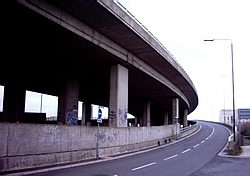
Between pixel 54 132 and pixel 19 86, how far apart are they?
28370 millimetres

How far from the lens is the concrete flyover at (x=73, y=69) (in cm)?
1611

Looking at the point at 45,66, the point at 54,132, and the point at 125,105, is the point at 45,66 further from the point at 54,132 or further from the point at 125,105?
the point at 54,132

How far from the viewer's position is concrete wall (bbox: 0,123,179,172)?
46.2ft

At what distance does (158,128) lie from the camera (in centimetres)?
3503

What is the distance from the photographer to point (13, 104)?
42.3 metres

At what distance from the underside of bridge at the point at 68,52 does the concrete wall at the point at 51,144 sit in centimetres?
584

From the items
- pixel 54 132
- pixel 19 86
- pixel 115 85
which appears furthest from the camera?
pixel 19 86

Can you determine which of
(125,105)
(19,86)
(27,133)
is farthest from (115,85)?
(19,86)

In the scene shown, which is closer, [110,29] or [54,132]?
[54,132]

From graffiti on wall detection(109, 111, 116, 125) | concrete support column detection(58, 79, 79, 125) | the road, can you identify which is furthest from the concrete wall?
concrete support column detection(58, 79, 79, 125)

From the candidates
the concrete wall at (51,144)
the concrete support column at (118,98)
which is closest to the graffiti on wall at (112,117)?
the concrete support column at (118,98)

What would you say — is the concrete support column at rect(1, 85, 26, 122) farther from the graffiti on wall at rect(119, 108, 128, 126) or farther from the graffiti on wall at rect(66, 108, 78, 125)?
the graffiti on wall at rect(119, 108, 128, 126)

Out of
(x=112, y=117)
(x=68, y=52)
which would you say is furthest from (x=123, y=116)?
(x=68, y=52)

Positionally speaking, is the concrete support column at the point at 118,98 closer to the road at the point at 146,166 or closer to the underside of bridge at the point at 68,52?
the underside of bridge at the point at 68,52
